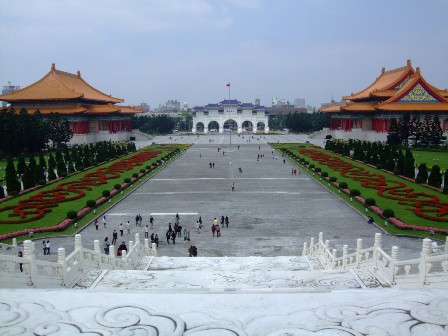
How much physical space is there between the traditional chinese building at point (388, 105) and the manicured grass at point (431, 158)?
1459 centimetres

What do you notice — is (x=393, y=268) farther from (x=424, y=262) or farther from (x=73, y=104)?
(x=73, y=104)

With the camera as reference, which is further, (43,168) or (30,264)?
(43,168)

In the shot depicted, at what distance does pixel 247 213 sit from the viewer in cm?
2927

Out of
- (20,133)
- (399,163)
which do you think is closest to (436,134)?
(399,163)

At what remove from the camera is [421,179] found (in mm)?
37938

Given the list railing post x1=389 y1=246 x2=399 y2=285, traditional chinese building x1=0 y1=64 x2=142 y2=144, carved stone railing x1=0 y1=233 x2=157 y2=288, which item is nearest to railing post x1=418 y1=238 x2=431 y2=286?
railing post x1=389 y1=246 x2=399 y2=285

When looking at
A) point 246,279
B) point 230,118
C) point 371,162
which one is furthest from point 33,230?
point 230,118

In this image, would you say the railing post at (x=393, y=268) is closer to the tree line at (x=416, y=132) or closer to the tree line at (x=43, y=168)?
the tree line at (x=43, y=168)

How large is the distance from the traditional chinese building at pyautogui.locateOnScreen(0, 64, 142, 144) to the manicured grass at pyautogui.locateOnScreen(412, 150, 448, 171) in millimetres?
54463

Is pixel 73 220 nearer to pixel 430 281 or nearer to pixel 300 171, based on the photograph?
pixel 430 281

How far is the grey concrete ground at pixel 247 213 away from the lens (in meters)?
22.7

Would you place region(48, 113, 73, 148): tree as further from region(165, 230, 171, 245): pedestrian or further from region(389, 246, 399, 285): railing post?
region(389, 246, 399, 285): railing post

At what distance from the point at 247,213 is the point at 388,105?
54.6 metres

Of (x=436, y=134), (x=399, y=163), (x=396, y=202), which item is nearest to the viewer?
(x=396, y=202)
